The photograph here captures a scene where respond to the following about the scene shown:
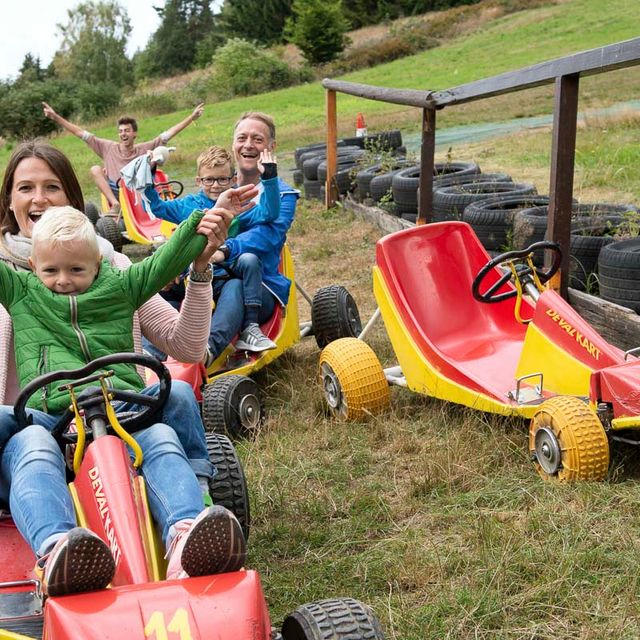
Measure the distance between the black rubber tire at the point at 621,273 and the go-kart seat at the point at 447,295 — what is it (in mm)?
410

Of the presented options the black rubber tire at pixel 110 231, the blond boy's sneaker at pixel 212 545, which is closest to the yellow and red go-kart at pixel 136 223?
the black rubber tire at pixel 110 231

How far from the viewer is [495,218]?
239 inches

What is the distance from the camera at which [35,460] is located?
2406 mm

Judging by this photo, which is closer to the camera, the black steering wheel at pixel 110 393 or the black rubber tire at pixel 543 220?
the black steering wheel at pixel 110 393

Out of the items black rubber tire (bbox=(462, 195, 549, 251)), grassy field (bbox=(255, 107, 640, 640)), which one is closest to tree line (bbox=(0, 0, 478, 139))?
black rubber tire (bbox=(462, 195, 549, 251))

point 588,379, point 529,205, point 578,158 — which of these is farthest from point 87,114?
point 588,379

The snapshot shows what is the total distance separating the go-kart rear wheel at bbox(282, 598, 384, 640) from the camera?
6.86ft

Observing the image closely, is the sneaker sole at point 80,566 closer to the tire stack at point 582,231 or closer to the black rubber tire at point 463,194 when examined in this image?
the tire stack at point 582,231

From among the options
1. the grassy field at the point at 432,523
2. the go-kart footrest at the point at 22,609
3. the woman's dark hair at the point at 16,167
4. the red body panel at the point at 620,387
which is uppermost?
the woman's dark hair at the point at 16,167

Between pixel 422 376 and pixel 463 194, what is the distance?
2.91 metres

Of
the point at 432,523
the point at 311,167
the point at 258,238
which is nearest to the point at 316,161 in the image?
the point at 311,167

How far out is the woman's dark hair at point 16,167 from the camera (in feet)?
10.9

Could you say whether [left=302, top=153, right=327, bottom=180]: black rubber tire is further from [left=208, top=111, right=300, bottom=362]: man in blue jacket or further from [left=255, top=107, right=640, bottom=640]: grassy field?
[left=255, top=107, right=640, bottom=640]: grassy field

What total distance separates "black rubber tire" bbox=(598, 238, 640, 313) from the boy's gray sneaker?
1662 millimetres
